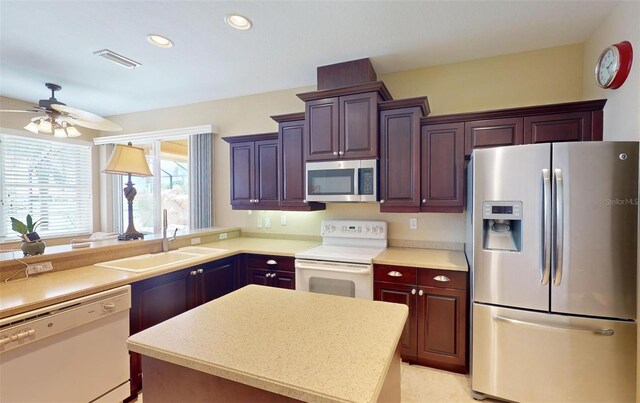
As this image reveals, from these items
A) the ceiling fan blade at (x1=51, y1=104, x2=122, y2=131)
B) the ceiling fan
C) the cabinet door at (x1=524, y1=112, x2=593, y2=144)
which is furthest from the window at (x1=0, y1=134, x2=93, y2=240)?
the cabinet door at (x1=524, y1=112, x2=593, y2=144)

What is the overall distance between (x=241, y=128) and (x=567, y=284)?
3.59 metres

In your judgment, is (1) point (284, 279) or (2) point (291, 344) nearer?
(2) point (291, 344)

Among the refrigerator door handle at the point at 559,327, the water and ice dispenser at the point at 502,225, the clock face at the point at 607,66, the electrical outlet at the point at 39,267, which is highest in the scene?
the clock face at the point at 607,66

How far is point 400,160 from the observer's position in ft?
8.59

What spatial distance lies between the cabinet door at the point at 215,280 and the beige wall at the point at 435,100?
2.96ft

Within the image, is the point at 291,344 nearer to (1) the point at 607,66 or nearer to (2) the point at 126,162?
(2) the point at 126,162

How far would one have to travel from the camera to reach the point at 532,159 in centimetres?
188

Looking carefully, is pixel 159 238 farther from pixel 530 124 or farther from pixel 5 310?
pixel 530 124

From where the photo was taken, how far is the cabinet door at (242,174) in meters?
3.38

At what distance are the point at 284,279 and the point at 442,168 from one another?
1.79m

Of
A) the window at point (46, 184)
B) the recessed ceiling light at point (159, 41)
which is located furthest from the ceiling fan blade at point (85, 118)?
the window at point (46, 184)

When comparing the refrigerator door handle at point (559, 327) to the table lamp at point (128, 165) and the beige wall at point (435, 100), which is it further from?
the table lamp at point (128, 165)

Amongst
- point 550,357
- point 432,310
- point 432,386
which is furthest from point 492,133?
point 432,386

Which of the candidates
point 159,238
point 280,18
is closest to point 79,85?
point 159,238
